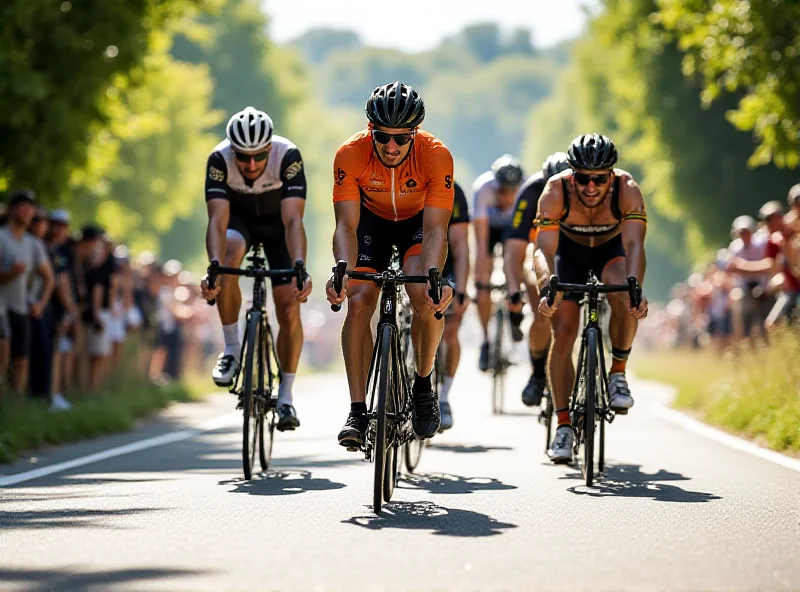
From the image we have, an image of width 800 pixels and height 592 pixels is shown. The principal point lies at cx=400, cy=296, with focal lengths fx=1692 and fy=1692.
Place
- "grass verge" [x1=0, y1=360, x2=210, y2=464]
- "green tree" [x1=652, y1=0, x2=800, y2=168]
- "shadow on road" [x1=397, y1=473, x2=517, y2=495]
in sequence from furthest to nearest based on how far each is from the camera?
"green tree" [x1=652, y1=0, x2=800, y2=168], "grass verge" [x1=0, y1=360, x2=210, y2=464], "shadow on road" [x1=397, y1=473, x2=517, y2=495]

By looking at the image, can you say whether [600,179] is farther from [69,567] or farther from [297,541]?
[69,567]

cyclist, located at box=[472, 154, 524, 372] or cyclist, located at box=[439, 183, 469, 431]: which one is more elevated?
cyclist, located at box=[472, 154, 524, 372]

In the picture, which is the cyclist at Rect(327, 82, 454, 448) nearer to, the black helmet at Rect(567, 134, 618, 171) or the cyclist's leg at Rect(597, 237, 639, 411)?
the black helmet at Rect(567, 134, 618, 171)

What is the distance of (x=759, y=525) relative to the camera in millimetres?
8359

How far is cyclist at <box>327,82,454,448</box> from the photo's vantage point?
9.20 metres

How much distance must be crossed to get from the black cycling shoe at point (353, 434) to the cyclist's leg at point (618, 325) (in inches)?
91.6

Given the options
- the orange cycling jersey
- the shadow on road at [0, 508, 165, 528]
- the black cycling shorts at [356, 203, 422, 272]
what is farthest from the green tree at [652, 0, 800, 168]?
the shadow on road at [0, 508, 165, 528]

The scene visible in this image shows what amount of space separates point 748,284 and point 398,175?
41.8 ft

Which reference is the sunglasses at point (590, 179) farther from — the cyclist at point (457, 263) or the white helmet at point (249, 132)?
the white helmet at point (249, 132)

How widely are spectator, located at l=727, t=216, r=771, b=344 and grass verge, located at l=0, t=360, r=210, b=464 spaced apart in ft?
24.3

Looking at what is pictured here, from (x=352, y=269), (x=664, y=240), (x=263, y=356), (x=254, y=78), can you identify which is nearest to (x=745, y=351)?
(x=263, y=356)

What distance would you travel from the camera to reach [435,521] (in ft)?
27.8

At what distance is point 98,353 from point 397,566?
44.6ft

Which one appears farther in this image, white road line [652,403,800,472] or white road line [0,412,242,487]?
Result: white road line [652,403,800,472]
